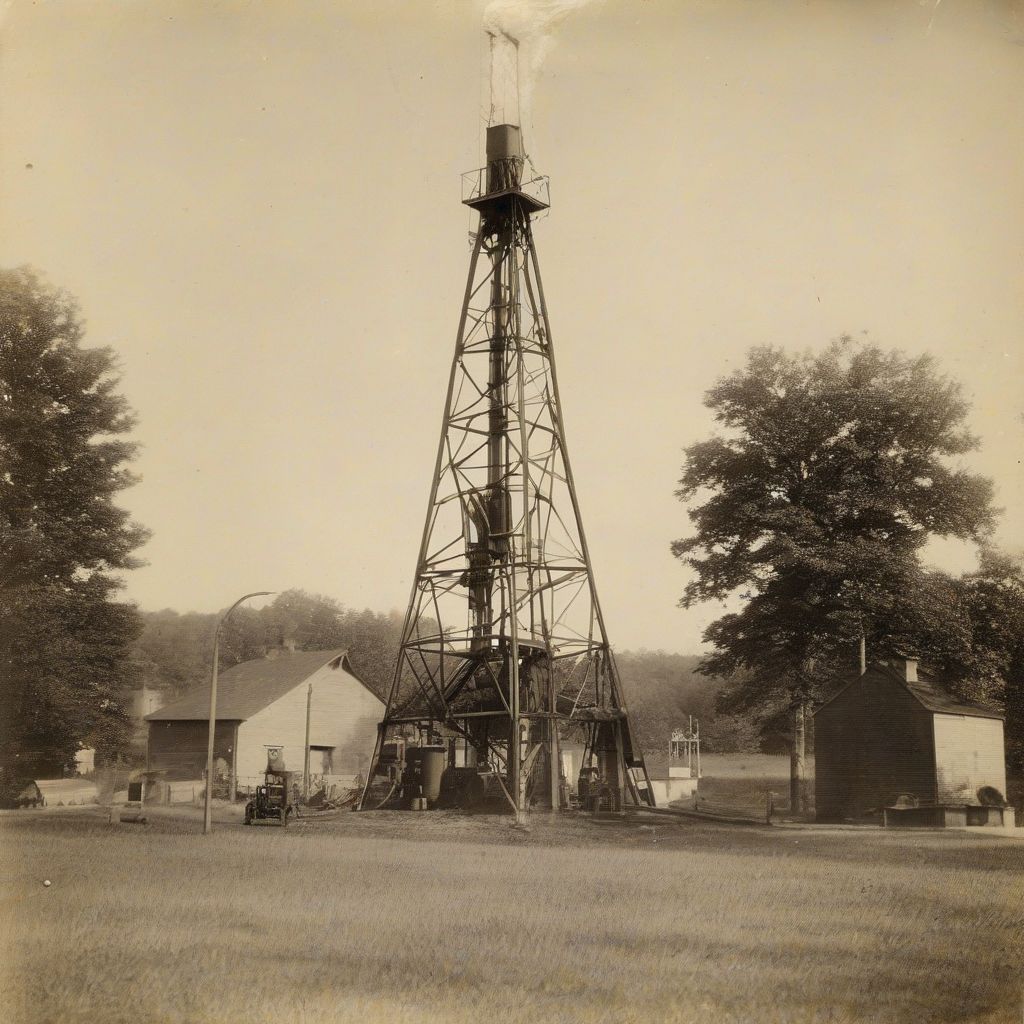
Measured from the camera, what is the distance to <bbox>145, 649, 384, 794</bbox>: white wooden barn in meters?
41.3

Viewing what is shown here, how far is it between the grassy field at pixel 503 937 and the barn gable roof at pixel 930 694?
13590 millimetres

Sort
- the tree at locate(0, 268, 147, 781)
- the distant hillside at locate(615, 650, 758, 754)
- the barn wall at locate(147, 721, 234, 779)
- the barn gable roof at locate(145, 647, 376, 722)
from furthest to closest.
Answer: the distant hillside at locate(615, 650, 758, 754)
the barn gable roof at locate(145, 647, 376, 722)
the barn wall at locate(147, 721, 234, 779)
the tree at locate(0, 268, 147, 781)

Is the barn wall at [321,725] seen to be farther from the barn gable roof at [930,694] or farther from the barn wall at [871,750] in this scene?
the barn gable roof at [930,694]

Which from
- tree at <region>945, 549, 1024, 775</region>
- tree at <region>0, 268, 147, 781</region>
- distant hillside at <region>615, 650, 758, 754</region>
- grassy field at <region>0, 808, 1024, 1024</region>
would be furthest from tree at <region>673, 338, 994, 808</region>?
distant hillside at <region>615, 650, 758, 754</region>

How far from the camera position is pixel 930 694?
105ft

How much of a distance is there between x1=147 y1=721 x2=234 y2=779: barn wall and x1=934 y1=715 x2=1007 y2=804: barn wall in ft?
87.0

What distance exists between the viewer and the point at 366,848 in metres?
19.3

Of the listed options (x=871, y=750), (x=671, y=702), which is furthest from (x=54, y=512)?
(x=671, y=702)

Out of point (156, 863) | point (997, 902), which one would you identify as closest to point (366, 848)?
point (156, 863)

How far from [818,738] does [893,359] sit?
41.7 feet

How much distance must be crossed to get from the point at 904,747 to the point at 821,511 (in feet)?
25.3

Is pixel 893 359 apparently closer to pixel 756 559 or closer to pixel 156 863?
pixel 756 559

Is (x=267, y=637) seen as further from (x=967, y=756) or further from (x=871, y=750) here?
(x=967, y=756)

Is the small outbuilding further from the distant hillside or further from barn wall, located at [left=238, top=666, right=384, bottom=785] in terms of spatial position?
the distant hillside
